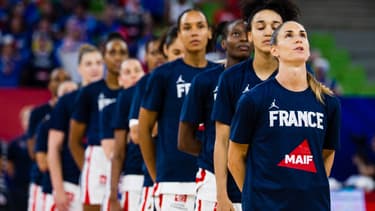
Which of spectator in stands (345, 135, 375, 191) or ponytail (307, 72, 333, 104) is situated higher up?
ponytail (307, 72, 333, 104)

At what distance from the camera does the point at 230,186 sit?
7.62 meters

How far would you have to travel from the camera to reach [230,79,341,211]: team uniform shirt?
21.8ft

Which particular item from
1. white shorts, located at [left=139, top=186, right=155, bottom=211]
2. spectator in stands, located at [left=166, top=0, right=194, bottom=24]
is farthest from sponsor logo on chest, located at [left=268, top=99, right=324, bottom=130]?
spectator in stands, located at [left=166, top=0, right=194, bottom=24]

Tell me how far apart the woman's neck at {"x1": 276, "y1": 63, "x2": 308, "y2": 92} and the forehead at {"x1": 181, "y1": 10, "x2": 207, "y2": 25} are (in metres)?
2.25

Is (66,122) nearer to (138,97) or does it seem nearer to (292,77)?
(138,97)

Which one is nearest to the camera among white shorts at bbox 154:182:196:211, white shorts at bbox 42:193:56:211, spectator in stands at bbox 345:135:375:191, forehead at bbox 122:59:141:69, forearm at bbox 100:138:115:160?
white shorts at bbox 154:182:196:211

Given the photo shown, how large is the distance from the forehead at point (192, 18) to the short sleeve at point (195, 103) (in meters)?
0.97

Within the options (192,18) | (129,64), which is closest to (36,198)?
(129,64)

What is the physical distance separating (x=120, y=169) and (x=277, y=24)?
3358mm

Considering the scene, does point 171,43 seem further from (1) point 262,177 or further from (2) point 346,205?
(2) point 346,205

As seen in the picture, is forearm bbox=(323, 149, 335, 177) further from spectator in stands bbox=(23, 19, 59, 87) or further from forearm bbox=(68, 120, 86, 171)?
spectator in stands bbox=(23, 19, 59, 87)

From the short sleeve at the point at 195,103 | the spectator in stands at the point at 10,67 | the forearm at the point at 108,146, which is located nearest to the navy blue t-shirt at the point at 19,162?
the spectator in stands at the point at 10,67

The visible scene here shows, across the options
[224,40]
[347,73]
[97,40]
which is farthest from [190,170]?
[347,73]

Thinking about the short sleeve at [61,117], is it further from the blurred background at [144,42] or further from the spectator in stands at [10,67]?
the spectator in stands at [10,67]
